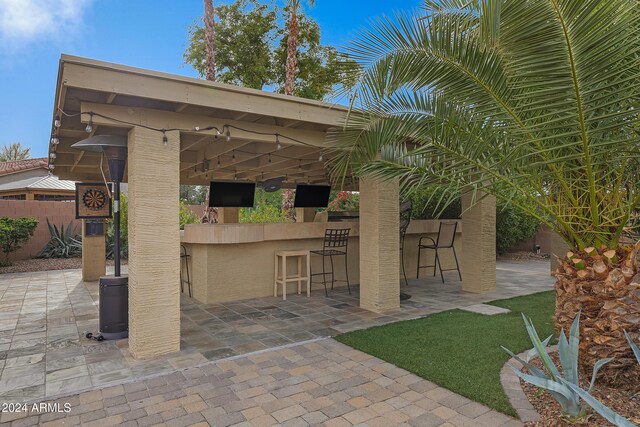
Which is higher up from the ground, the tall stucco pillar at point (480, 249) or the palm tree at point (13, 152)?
the palm tree at point (13, 152)

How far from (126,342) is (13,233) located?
8.46m

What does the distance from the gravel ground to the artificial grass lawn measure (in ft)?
30.3

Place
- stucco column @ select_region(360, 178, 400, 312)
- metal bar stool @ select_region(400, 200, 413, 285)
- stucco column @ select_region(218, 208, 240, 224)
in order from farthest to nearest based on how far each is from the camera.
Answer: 1. stucco column @ select_region(218, 208, 240, 224)
2. metal bar stool @ select_region(400, 200, 413, 285)
3. stucco column @ select_region(360, 178, 400, 312)

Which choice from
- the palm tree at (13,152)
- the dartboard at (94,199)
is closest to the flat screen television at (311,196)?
the dartboard at (94,199)

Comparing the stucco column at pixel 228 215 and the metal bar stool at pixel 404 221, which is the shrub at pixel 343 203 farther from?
the metal bar stool at pixel 404 221

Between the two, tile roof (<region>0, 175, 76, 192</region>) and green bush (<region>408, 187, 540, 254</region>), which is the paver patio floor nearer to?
green bush (<region>408, 187, 540, 254</region>)

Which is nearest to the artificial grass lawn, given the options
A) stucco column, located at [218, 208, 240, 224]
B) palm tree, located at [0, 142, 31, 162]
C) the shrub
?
stucco column, located at [218, 208, 240, 224]

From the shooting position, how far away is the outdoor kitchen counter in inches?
237

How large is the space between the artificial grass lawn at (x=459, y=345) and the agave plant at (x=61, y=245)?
34.4 ft

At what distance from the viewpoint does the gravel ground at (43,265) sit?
985 cm

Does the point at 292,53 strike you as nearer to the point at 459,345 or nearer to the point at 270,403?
the point at 459,345

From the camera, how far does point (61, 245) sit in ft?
38.4

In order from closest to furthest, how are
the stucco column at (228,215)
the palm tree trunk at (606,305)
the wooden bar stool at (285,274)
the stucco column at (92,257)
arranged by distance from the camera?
the palm tree trunk at (606,305) < the wooden bar stool at (285,274) < the stucco column at (92,257) < the stucco column at (228,215)

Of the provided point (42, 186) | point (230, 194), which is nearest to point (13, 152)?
point (42, 186)
